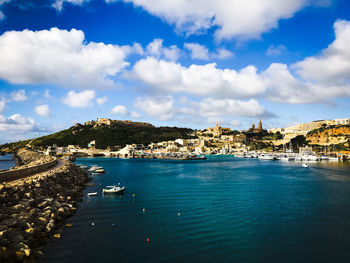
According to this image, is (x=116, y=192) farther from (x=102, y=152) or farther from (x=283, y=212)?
(x=102, y=152)

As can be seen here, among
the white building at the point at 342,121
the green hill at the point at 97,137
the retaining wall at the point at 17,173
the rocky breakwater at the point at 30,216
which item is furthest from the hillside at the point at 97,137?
the rocky breakwater at the point at 30,216

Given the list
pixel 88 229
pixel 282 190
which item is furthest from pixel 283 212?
pixel 88 229

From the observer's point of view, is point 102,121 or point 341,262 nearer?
point 341,262

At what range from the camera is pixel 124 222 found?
50.1 feet

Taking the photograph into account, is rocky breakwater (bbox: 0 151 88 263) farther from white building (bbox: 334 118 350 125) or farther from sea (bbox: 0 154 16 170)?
white building (bbox: 334 118 350 125)

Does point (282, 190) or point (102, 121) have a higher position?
point (102, 121)

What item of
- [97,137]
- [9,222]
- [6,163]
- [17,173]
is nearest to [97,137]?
[97,137]

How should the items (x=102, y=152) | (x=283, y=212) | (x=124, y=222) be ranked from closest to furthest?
(x=124, y=222) < (x=283, y=212) < (x=102, y=152)

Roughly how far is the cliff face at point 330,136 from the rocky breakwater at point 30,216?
329ft

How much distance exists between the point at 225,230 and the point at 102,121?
171 metres

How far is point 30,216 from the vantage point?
13312mm

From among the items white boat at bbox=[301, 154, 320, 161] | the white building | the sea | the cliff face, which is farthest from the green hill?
the white building

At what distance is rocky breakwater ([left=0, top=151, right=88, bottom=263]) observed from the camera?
393 inches

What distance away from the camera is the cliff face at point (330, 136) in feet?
308
